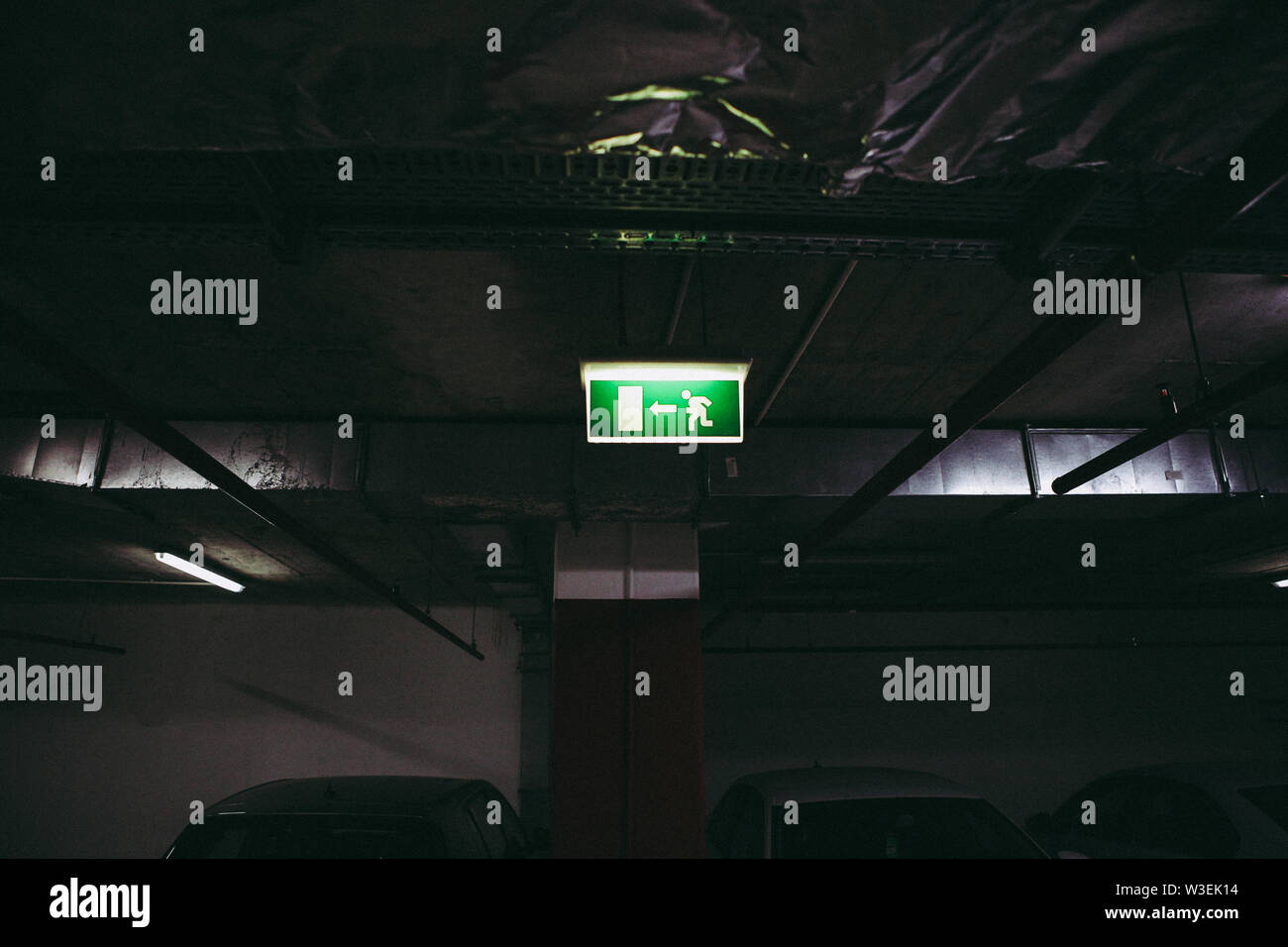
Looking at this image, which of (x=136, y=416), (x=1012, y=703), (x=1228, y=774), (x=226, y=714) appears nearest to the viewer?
(x=136, y=416)

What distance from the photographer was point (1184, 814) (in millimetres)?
4922

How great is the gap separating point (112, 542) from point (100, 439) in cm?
321

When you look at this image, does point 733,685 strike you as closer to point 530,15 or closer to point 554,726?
point 554,726

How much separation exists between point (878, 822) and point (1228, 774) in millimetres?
2577

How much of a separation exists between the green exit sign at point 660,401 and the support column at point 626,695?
3.05m

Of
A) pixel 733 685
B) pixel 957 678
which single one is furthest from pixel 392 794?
pixel 957 678

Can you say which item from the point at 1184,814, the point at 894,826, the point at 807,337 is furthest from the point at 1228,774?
the point at 807,337

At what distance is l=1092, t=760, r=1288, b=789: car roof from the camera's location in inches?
182

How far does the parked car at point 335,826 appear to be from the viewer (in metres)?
3.23

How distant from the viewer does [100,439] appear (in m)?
4.52

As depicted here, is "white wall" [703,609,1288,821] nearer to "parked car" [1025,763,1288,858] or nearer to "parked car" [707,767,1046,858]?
"parked car" [1025,763,1288,858]

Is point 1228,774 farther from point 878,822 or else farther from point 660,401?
point 660,401

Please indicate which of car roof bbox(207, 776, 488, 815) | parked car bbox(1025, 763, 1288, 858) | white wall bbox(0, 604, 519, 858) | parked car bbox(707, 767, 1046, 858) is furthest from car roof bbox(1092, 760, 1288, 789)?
white wall bbox(0, 604, 519, 858)

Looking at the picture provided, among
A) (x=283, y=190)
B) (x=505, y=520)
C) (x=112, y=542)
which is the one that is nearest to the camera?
(x=283, y=190)
